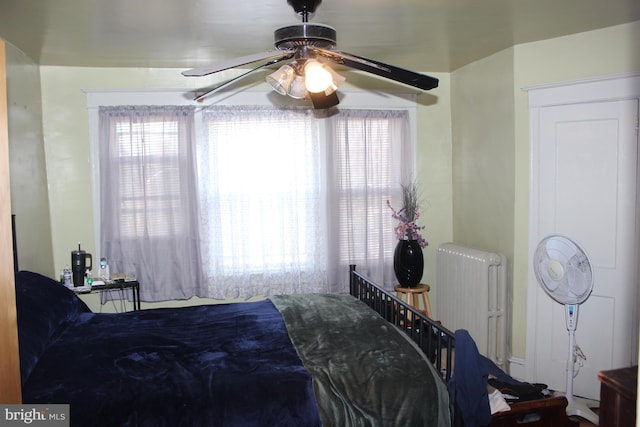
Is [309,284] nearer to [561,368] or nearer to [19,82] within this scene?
[561,368]

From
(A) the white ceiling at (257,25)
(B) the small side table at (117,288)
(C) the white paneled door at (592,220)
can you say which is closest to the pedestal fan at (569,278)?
(C) the white paneled door at (592,220)

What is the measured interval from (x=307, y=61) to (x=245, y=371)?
1433 millimetres

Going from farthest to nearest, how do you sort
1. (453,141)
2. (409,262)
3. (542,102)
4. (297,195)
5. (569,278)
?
(453,141), (297,195), (409,262), (542,102), (569,278)

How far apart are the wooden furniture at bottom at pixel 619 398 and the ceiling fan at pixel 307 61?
142 cm

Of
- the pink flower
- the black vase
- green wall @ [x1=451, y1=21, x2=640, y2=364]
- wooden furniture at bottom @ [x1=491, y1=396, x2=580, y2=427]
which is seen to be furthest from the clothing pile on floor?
the pink flower

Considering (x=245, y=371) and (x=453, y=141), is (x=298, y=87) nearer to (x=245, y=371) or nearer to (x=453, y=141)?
(x=245, y=371)

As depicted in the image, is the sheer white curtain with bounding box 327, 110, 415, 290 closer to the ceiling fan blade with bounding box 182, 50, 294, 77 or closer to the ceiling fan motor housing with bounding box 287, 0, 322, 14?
the ceiling fan motor housing with bounding box 287, 0, 322, 14

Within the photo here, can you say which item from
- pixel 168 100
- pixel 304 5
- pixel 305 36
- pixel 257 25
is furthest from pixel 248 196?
pixel 305 36

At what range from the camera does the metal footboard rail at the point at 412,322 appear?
2.44 metres

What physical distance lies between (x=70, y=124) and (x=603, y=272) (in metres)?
4.09

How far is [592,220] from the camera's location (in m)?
3.39

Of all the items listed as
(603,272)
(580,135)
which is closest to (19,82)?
A: (580,135)

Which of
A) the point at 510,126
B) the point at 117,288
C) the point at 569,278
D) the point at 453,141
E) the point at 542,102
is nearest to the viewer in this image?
the point at 569,278

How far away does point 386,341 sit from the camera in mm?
2561
